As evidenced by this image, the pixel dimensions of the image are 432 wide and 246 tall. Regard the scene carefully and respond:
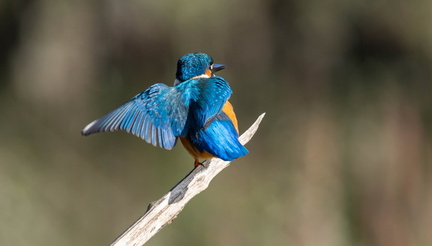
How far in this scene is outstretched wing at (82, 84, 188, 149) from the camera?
2.93 metres

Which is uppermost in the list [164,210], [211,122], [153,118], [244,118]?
Answer: [153,118]

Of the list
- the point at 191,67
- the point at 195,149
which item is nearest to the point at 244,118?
the point at 191,67

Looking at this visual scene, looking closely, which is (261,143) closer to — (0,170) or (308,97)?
(308,97)

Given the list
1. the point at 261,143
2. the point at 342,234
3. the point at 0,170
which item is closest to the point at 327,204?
the point at 342,234

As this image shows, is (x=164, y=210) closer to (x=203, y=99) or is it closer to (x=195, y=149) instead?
(x=195, y=149)

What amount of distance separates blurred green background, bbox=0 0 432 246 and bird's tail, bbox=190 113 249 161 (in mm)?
2635

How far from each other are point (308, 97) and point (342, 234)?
116cm

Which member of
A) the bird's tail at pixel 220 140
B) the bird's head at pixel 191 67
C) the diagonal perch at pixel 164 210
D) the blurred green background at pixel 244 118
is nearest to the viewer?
the diagonal perch at pixel 164 210

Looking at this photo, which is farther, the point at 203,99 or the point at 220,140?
the point at 203,99

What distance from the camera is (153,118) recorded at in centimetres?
302

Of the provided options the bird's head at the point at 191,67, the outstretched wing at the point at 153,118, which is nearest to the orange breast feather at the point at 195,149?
the outstretched wing at the point at 153,118

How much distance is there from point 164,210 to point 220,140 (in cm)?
36

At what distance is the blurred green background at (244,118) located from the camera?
5652 mm

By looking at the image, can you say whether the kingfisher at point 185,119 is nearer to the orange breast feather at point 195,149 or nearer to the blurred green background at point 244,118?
the orange breast feather at point 195,149
